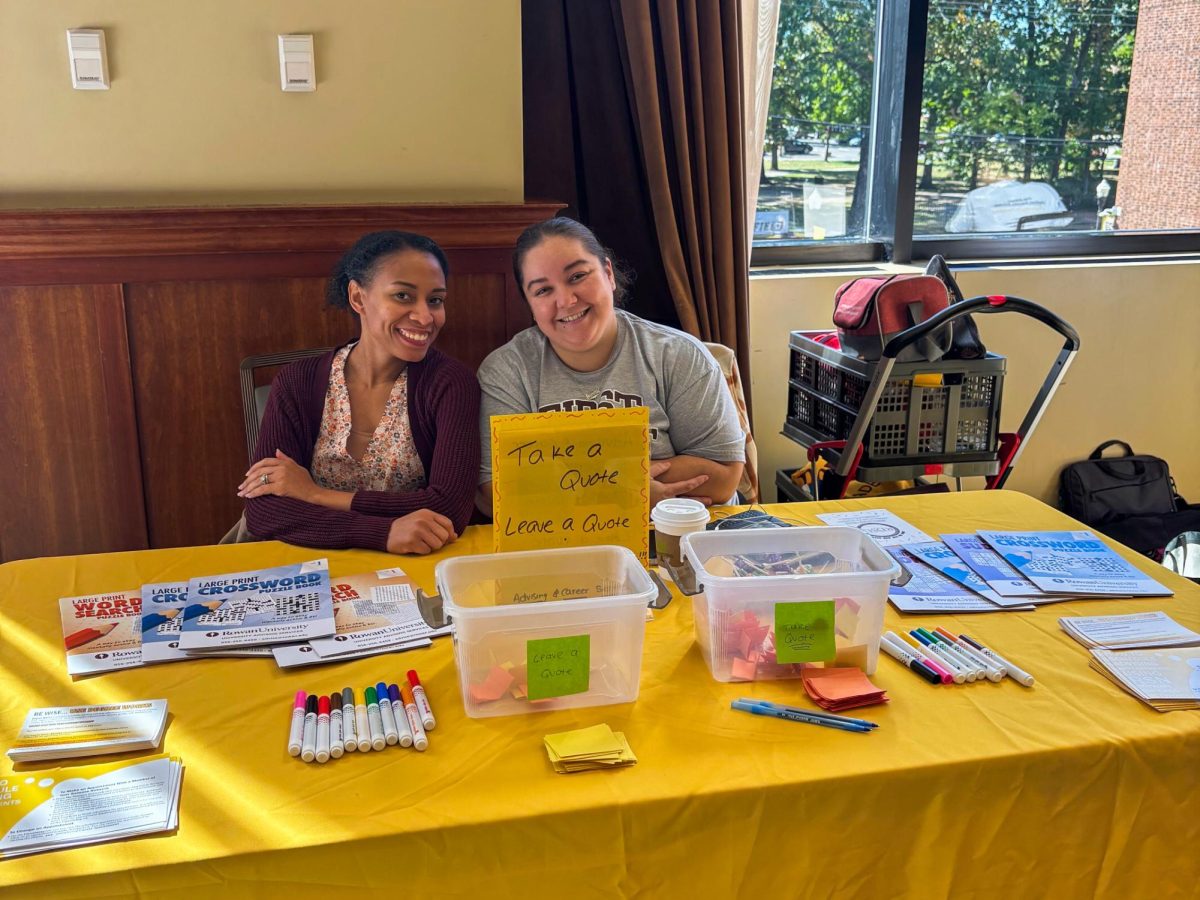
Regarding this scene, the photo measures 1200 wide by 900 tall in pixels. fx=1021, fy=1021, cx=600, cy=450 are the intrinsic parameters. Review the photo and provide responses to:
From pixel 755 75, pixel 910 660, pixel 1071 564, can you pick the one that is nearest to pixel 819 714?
pixel 910 660

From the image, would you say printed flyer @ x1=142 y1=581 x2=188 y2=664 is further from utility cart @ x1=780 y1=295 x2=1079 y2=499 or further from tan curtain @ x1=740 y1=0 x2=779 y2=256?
tan curtain @ x1=740 y1=0 x2=779 y2=256

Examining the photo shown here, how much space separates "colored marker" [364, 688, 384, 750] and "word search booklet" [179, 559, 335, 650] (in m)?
0.19

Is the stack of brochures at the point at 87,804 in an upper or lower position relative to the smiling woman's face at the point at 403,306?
lower

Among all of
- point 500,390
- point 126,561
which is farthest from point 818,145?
point 126,561

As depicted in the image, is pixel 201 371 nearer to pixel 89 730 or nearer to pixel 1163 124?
pixel 89 730

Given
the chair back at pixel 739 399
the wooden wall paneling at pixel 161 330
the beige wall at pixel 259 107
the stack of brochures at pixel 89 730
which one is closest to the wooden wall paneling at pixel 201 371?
the wooden wall paneling at pixel 161 330

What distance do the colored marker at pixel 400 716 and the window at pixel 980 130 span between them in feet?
7.99

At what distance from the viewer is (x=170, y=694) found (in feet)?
4.06

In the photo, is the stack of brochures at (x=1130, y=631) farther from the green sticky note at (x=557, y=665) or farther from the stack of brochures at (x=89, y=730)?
the stack of brochures at (x=89, y=730)

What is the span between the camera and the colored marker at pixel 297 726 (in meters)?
1.11

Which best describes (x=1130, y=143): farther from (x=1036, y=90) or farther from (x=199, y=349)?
(x=199, y=349)

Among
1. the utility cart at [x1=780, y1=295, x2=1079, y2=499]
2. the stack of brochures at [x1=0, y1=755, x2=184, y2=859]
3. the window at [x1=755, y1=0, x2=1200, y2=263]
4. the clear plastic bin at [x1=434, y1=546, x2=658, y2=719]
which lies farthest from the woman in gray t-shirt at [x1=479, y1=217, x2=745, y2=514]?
the window at [x1=755, y1=0, x2=1200, y2=263]

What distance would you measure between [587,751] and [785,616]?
299mm

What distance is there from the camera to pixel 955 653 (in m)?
1.31
